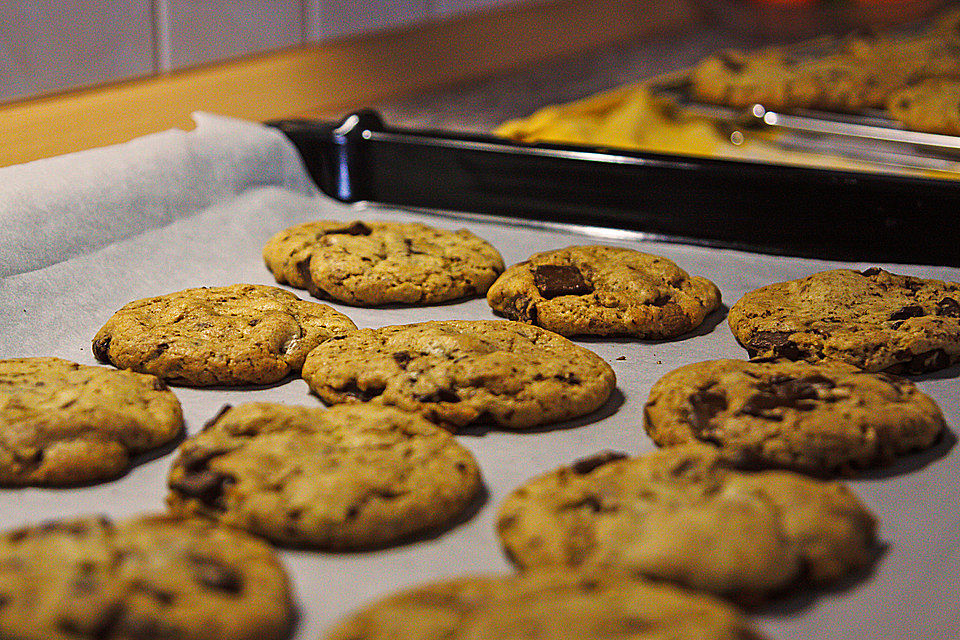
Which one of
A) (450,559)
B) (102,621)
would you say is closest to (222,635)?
(102,621)

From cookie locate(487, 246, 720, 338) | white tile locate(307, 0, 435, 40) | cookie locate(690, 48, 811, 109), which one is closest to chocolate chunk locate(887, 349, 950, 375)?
cookie locate(487, 246, 720, 338)

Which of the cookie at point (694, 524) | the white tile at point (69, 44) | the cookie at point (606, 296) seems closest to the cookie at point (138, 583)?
the cookie at point (694, 524)

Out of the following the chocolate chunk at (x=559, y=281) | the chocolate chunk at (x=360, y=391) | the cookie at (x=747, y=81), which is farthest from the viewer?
the cookie at (x=747, y=81)

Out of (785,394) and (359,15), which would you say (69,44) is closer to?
(359,15)

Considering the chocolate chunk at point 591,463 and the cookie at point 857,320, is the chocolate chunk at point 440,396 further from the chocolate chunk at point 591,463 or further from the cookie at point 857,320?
the cookie at point 857,320

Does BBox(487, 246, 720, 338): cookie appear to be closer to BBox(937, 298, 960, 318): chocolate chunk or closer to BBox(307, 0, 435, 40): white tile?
BBox(937, 298, 960, 318): chocolate chunk

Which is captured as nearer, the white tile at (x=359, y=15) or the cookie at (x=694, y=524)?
the cookie at (x=694, y=524)
